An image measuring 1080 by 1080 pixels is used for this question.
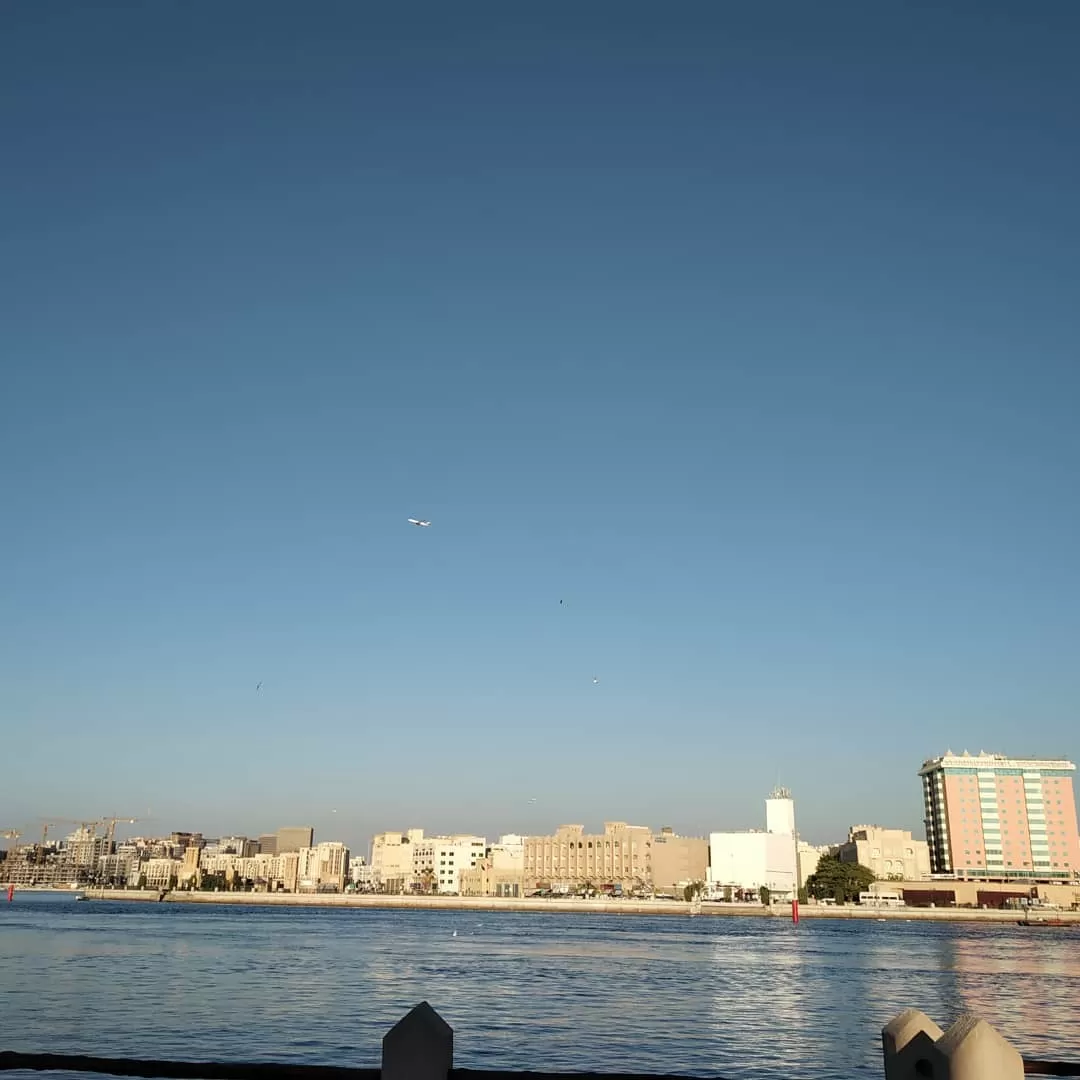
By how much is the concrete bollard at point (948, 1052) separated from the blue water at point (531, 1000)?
77.2ft

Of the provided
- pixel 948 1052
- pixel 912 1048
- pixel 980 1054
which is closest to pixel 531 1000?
pixel 912 1048

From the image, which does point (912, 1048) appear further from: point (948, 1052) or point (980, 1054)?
point (980, 1054)

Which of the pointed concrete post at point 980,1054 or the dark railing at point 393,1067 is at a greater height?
the pointed concrete post at point 980,1054

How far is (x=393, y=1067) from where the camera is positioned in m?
4.33

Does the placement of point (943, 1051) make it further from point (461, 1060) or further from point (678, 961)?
point (678, 961)

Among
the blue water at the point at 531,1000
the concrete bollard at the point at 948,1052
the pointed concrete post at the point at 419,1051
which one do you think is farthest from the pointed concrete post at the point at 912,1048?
the blue water at the point at 531,1000

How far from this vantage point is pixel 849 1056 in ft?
101

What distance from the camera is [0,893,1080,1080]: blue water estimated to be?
2967 cm

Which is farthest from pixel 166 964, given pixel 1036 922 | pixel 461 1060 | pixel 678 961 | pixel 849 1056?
pixel 1036 922

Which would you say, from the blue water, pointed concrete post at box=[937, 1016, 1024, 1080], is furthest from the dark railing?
the blue water

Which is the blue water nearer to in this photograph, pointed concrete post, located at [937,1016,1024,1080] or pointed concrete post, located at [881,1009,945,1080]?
pointed concrete post, located at [881,1009,945,1080]

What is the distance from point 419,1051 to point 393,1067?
125mm

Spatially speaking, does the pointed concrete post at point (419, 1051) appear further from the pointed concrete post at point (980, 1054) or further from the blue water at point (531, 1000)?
the blue water at point (531, 1000)

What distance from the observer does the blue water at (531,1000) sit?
29.7 metres
